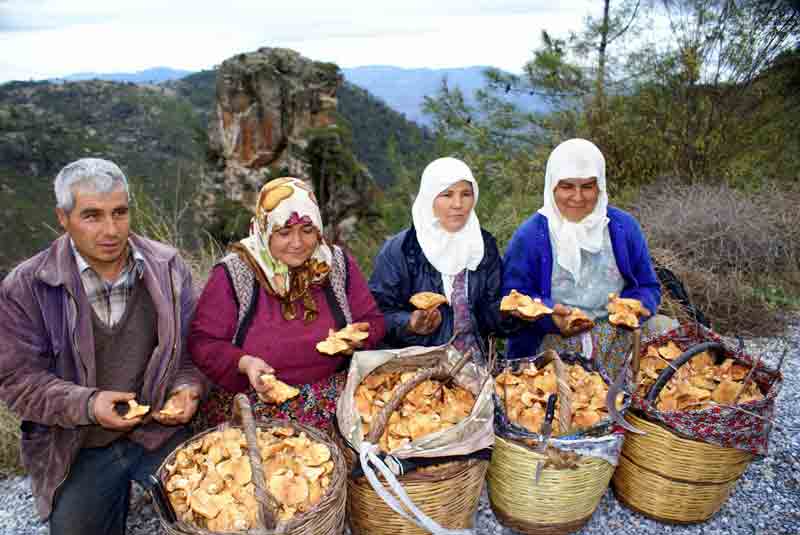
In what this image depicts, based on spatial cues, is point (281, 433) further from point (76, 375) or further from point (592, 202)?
point (592, 202)

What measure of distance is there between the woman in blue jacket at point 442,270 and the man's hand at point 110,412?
1.26 metres

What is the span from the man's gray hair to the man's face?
0.02 meters

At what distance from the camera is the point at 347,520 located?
242 cm

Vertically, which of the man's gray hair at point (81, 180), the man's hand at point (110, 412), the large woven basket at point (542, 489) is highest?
the man's gray hair at point (81, 180)

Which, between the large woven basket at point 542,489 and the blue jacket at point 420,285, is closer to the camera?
the large woven basket at point 542,489

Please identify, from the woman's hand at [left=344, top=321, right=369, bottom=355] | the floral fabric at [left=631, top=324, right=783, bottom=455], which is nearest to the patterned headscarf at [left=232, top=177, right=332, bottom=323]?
the woman's hand at [left=344, top=321, right=369, bottom=355]

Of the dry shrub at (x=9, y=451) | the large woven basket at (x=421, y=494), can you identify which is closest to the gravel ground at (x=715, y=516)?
the dry shrub at (x=9, y=451)

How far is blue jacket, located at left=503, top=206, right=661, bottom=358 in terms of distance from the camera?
9.68 ft

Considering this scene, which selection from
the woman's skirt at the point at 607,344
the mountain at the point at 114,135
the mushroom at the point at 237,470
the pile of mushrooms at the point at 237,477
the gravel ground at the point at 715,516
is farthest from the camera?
the mountain at the point at 114,135

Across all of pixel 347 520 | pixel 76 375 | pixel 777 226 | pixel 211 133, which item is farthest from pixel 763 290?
pixel 211 133

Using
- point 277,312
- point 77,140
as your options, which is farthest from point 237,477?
point 77,140

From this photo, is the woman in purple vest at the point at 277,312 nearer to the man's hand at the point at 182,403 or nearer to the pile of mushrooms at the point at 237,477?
the man's hand at the point at 182,403

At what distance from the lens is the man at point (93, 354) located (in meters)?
1.96

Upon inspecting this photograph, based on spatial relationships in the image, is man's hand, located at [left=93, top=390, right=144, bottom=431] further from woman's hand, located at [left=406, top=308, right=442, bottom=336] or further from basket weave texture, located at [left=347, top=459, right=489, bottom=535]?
woman's hand, located at [left=406, top=308, right=442, bottom=336]
